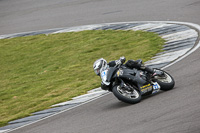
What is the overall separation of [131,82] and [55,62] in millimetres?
6920

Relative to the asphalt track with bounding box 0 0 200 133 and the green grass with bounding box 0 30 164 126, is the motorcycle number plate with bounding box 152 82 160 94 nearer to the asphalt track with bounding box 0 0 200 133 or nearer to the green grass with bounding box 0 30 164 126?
A: the asphalt track with bounding box 0 0 200 133

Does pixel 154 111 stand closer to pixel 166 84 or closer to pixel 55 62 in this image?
pixel 166 84

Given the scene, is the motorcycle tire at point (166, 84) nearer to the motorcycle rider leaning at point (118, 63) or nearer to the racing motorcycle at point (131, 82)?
the racing motorcycle at point (131, 82)

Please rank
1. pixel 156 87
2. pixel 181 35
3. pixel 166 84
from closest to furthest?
pixel 156 87
pixel 166 84
pixel 181 35

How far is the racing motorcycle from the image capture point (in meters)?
8.93

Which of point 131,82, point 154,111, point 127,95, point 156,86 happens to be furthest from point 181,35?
point 154,111

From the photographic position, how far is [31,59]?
55.4 ft

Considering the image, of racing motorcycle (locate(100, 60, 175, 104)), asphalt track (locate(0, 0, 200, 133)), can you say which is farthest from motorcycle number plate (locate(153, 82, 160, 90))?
asphalt track (locate(0, 0, 200, 133))

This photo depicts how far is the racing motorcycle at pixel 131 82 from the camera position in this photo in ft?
29.3

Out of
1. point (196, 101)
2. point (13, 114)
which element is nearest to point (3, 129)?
point (13, 114)

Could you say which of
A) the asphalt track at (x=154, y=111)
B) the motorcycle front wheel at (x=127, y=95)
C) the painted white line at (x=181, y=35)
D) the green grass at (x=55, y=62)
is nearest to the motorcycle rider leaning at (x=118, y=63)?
the motorcycle front wheel at (x=127, y=95)

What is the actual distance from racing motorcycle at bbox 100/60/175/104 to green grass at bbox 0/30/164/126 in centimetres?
243

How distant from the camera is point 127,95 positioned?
29.2 feet

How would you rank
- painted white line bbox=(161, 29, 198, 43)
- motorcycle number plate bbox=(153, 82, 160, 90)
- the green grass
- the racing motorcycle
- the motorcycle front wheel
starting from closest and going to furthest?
the motorcycle front wheel → the racing motorcycle → motorcycle number plate bbox=(153, 82, 160, 90) → the green grass → painted white line bbox=(161, 29, 198, 43)
